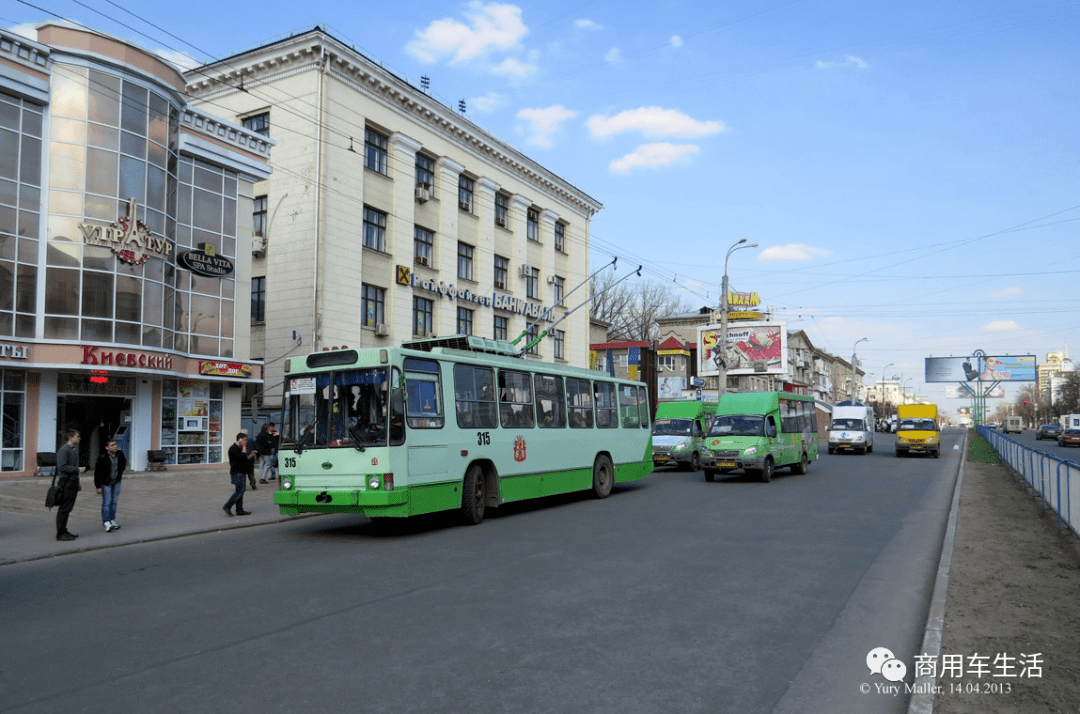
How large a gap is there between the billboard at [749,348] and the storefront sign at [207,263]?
4231 centimetres

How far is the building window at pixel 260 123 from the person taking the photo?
100.0 feet

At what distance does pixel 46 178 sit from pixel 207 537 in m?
14.0

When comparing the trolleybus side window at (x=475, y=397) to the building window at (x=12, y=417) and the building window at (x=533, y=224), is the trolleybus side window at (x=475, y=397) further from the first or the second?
the building window at (x=533, y=224)

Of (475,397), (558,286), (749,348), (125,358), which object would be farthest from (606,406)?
(749,348)

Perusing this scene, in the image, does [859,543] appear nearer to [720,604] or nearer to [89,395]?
[720,604]

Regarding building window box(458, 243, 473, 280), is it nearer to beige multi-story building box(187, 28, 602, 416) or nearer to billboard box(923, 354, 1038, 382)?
beige multi-story building box(187, 28, 602, 416)

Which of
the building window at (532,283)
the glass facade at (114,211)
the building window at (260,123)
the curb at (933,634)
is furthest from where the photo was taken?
the building window at (532,283)

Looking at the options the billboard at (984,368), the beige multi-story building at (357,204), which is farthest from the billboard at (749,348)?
the billboard at (984,368)

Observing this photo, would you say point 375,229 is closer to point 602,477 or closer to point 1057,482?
point 602,477

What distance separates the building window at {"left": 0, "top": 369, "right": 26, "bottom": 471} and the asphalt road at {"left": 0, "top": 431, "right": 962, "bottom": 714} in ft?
37.3

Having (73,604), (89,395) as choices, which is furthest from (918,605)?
(89,395)

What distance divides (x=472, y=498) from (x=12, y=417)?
14.7m

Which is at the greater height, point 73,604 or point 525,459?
point 525,459

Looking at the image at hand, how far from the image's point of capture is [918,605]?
25.2 feet
